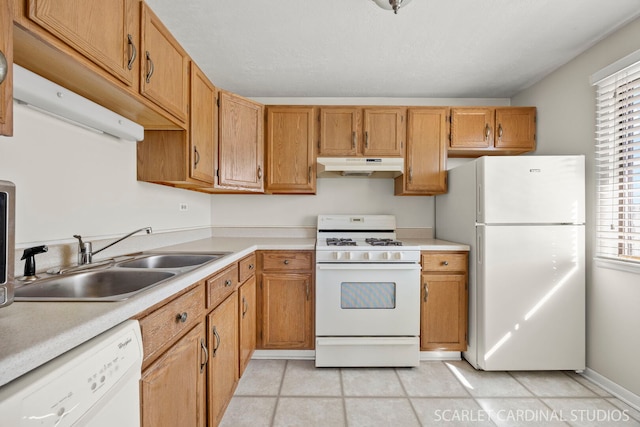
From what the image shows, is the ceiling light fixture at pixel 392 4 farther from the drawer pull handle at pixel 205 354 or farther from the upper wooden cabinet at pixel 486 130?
the drawer pull handle at pixel 205 354

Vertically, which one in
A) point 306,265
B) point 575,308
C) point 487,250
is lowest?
point 575,308

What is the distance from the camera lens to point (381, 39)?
6.64 ft

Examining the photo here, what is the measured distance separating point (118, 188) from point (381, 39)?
6.23 feet

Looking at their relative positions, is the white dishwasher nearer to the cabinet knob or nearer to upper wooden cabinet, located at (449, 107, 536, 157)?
the cabinet knob

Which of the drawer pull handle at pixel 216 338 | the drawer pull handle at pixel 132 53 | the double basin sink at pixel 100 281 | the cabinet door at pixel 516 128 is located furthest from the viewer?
the cabinet door at pixel 516 128

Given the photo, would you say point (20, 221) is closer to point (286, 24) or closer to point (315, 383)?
point (286, 24)

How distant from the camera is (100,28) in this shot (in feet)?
3.67

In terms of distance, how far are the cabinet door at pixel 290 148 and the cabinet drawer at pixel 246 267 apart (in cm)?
74

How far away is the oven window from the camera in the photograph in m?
2.32

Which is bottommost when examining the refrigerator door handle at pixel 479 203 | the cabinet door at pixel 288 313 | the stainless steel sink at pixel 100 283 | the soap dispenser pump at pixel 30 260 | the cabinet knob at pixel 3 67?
the cabinet door at pixel 288 313

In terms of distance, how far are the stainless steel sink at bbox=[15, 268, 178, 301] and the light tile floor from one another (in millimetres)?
1013

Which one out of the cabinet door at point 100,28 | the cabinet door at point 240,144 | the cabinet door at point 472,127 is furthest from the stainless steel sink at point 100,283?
the cabinet door at point 472,127

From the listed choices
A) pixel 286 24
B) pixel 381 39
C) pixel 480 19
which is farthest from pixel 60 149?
pixel 480 19

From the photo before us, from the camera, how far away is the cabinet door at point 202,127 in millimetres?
1940
